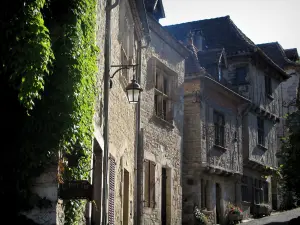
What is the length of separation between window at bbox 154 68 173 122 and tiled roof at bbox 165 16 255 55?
25.8 ft

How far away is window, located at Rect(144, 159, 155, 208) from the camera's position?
43.7ft

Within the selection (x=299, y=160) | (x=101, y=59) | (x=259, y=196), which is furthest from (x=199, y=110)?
(x=101, y=59)

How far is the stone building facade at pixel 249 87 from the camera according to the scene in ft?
73.6

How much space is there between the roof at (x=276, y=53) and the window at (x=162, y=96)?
15290mm

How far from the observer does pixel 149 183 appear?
13500 mm

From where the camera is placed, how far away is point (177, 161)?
50.7ft

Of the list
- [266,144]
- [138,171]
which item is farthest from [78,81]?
[266,144]

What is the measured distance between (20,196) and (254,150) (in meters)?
18.7

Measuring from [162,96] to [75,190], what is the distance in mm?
9485

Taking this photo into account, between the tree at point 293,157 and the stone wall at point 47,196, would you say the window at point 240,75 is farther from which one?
the stone wall at point 47,196

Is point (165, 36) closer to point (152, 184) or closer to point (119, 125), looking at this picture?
point (152, 184)

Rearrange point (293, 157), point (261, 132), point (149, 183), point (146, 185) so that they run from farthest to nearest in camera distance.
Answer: point (261, 132)
point (293, 157)
point (149, 183)
point (146, 185)

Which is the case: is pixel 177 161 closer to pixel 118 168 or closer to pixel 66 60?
pixel 118 168

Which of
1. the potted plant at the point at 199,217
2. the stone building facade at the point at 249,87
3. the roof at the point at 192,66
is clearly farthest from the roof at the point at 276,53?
the potted plant at the point at 199,217
